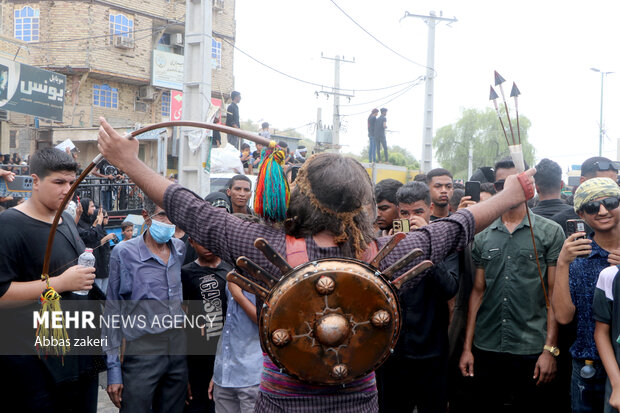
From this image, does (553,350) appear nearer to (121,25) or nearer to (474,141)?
(121,25)

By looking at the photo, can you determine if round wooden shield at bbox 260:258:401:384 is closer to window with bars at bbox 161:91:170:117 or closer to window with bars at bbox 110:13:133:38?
window with bars at bbox 110:13:133:38

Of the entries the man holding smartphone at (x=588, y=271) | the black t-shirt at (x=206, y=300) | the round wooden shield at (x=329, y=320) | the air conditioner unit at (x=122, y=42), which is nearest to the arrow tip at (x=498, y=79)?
the man holding smartphone at (x=588, y=271)

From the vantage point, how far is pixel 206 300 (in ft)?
13.4

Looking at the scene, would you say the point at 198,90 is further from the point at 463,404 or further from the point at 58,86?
the point at 58,86

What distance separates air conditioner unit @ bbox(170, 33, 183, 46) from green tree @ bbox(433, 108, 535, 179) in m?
29.2

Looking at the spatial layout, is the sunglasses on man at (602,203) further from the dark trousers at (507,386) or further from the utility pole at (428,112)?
the utility pole at (428,112)

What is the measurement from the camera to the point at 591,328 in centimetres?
328

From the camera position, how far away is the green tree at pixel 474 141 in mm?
51397

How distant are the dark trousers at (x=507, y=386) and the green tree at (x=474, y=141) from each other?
4907 centimetres

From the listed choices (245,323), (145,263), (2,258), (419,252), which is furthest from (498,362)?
(2,258)

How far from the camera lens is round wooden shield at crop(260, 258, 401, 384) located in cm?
186

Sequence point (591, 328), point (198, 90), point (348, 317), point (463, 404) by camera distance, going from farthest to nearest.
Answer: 1. point (198, 90)
2. point (463, 404)
3. point (591, 328)
4. point (348, 317)

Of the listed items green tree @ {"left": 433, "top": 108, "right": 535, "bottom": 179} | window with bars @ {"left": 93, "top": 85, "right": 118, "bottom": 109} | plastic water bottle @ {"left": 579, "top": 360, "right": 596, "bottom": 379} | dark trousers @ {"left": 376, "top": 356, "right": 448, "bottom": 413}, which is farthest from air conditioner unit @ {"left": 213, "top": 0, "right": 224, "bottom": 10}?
plastic water bottle @ {"left": 579, "top": 360, "right": 596, "bottom": 379}

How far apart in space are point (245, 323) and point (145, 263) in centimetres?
84
